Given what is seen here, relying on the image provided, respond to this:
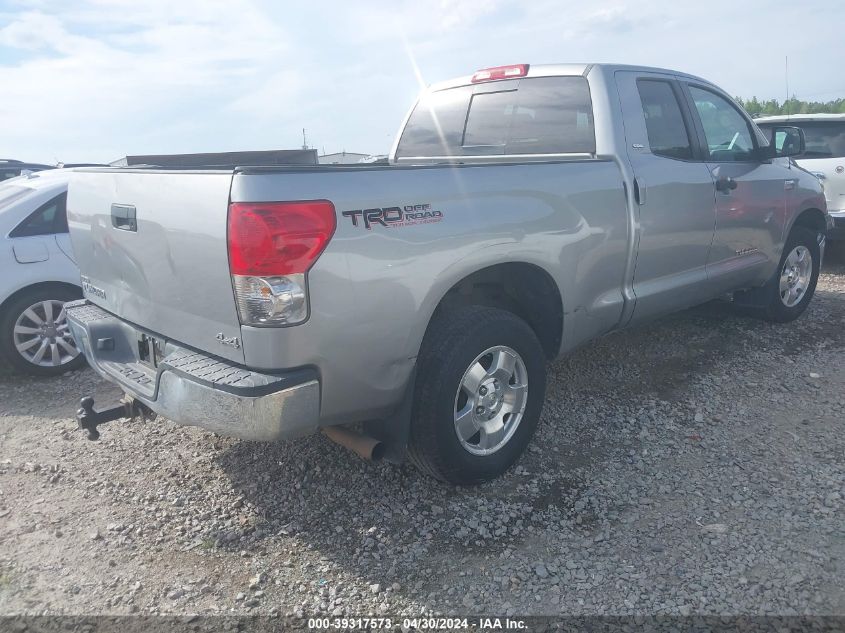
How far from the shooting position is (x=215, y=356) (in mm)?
2803

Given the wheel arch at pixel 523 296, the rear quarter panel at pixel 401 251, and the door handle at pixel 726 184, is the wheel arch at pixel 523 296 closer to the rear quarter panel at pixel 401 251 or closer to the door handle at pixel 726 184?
the rear quarter panel at pixel 401 251

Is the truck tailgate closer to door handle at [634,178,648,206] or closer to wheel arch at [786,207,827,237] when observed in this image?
door handle at [634,178,648,206]

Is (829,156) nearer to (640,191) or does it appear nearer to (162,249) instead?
(640,191)

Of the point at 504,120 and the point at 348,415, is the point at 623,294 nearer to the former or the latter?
the point at 504,120

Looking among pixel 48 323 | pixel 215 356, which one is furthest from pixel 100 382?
pixel 215 356

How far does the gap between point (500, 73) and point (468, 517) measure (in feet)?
9.39

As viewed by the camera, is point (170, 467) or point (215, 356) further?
point (170, 467)

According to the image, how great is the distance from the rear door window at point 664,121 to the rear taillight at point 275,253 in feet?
8.27

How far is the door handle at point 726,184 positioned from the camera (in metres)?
4.62

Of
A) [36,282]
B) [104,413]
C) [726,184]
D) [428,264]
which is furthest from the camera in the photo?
[36,282]

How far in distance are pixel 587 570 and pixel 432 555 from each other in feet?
2.12

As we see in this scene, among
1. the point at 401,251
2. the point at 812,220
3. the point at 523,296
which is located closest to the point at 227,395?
the point at 401,251

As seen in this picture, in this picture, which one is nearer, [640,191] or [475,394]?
[475,394]

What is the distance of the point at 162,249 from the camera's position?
2.89 m
